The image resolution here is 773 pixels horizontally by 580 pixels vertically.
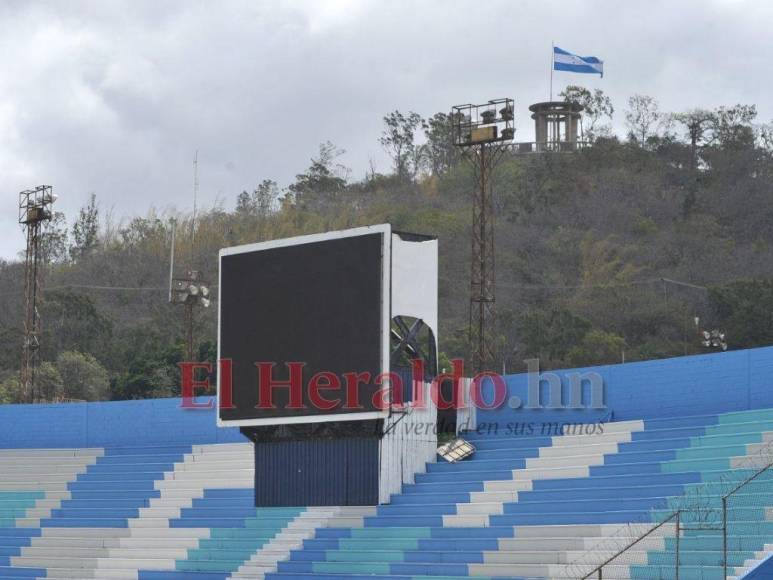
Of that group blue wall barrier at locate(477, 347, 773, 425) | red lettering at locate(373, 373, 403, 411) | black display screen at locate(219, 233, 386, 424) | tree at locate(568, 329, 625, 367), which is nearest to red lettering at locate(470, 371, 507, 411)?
blue wall barrier at locate(477, 347, 773, 425)

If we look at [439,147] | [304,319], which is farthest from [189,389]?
[439,147]

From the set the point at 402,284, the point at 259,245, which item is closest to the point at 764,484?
the point at 402,284

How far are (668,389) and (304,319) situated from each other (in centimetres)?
649

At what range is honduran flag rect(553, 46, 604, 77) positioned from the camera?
44.4 meters

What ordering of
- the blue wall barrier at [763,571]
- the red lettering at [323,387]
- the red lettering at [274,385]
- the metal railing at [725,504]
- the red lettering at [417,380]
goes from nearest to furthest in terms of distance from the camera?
1. the metal railing at [725,504]
2. the blue wall barrier at [763,571]
3. the red lettering at [323,387]
4. the red lettering at [274,385]
5. the red lettering at [417,380]

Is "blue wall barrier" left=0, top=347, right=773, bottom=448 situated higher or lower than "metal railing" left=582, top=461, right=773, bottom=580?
higher

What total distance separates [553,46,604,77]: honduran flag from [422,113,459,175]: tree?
127 feet

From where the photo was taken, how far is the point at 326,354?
20578mm

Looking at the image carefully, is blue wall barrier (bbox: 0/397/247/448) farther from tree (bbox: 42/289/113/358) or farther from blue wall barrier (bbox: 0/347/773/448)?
tree (bbox: 42/289/113/358)

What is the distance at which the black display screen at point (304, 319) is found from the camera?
66.3 ft

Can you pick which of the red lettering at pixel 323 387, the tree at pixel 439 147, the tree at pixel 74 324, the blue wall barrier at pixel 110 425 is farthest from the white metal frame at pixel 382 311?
the tree at pixel 439 147

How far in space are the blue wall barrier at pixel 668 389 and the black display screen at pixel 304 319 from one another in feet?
13.6

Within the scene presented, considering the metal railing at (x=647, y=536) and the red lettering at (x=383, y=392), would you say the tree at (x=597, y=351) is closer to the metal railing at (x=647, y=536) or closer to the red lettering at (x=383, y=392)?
the red lettering at (x=383, y=392)

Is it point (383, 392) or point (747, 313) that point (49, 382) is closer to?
point (747, 313)
